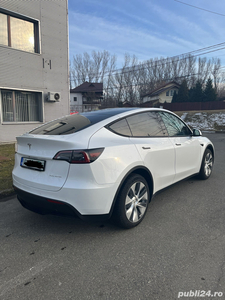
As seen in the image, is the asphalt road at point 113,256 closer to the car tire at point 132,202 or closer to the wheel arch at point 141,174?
the car tire at point 132,202

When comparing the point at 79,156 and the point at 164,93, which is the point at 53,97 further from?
the point at 164,93

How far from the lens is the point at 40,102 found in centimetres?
1106

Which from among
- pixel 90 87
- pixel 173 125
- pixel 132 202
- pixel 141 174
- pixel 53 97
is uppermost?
pixel 90 87

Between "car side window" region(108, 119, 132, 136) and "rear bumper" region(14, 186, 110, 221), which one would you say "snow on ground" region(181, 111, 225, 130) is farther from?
"rear bumper" region(14, 186, 110, 221)

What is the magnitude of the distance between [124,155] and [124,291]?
1462mm

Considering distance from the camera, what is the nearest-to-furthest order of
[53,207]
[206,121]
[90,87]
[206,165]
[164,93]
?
[53,207] → [206,165] → [206,121] → [164,93] → [90,87]

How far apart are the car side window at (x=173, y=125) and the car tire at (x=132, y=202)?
1321mm

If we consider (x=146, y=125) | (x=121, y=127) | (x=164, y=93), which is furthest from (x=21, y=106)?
(x=164, y=93)

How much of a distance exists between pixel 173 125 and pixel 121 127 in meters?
1.51

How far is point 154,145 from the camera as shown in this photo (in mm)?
3393

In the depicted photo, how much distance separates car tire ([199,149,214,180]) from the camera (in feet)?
16.3

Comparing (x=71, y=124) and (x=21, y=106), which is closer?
(x=71, y=124)

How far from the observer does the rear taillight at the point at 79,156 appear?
248 centimetres

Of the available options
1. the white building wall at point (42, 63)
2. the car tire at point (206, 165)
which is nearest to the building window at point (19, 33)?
the white building wall at point (42, 63)
